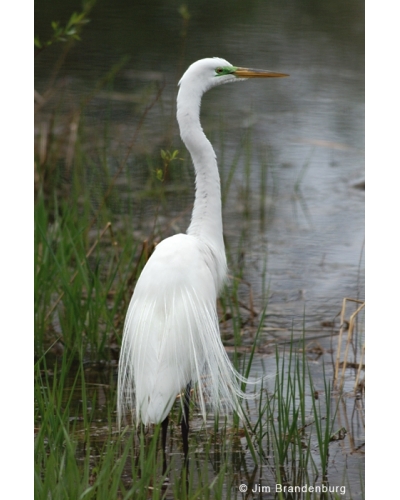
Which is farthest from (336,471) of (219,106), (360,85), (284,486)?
(219,106)

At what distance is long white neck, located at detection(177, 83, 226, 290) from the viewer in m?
2.42

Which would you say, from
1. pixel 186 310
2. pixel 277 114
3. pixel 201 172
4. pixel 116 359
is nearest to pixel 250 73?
pixel 201 172

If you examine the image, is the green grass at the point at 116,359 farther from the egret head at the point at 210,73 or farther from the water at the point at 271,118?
the egret head at the point at 210,73

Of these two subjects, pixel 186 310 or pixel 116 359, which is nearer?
pixel 186 310

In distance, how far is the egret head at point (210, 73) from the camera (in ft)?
7.95

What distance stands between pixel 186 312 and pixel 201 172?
42 cm

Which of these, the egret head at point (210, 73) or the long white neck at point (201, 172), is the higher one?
the egret head at point (210, 73)

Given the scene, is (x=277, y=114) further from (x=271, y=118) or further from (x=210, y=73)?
(x=210, y=73)

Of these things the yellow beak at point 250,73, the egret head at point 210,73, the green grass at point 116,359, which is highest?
the yellow beak at point 250,73

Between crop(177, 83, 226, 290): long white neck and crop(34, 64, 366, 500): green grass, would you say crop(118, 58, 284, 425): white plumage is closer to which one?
Answer: crop(177, 83, 226, 290): long white neck

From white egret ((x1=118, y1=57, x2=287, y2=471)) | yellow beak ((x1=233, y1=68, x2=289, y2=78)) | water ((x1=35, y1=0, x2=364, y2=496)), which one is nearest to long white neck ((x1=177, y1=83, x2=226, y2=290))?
white egret ((x1=118, y1=57, x2=287, y2=471))

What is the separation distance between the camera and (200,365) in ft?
7.73

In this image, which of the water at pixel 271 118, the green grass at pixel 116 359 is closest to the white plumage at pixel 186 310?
the green grass at pixel 116 359

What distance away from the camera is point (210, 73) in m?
2.47
